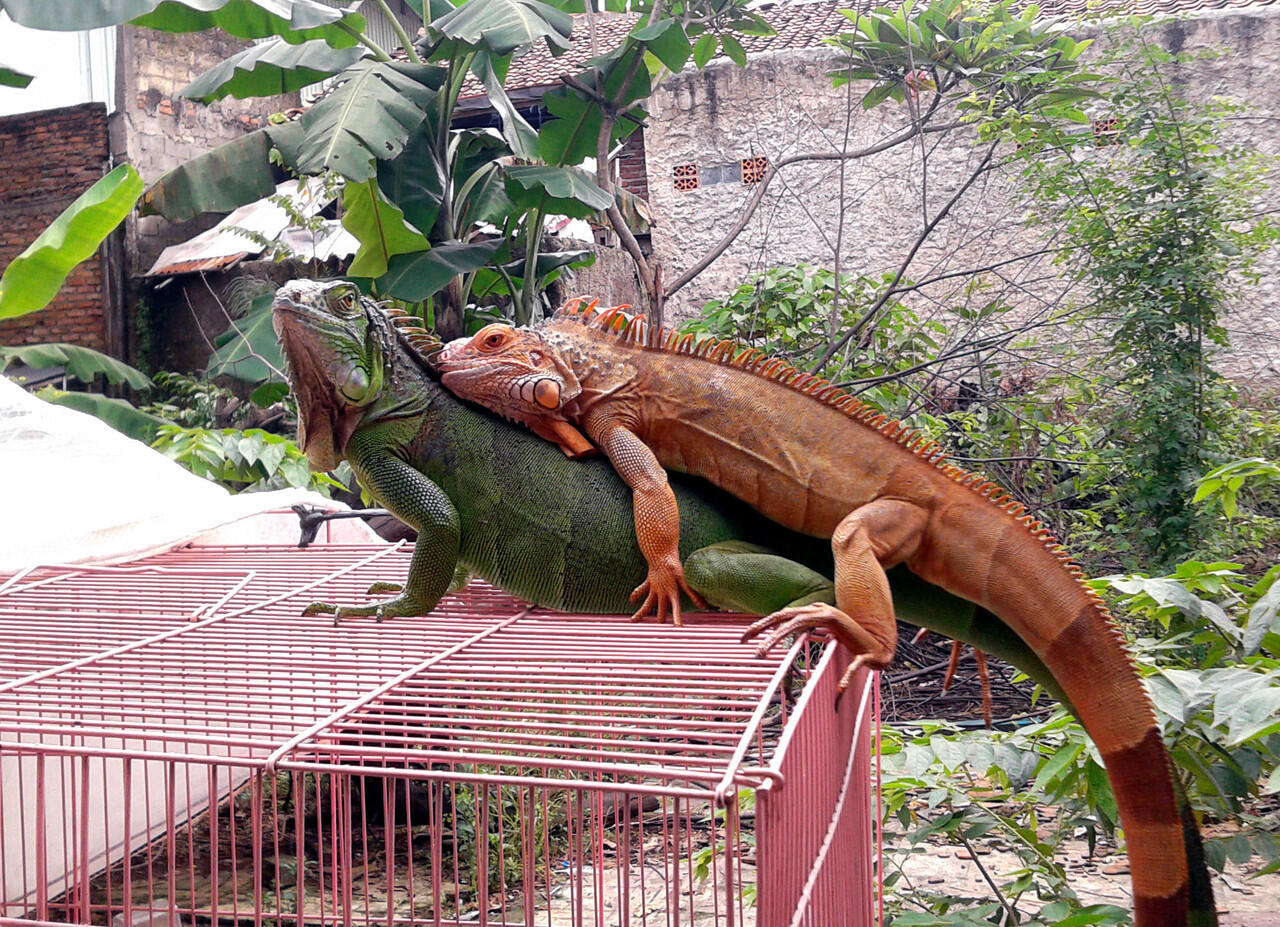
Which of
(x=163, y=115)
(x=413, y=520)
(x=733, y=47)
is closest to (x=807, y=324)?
(x=733, y=47)

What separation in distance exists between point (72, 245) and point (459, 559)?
11.6 ft

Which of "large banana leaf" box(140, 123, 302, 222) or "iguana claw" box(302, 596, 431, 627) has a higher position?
"large banana leaf" box(140, 123, 302, 222)

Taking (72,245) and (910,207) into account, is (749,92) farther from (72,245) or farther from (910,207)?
(72,245)

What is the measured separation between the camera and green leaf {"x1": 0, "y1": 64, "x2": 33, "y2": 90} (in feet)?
20.1

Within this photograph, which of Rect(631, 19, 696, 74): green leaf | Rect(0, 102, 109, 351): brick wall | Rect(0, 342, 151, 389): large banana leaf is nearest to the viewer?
Rect(631, 19, 696, 74): green leaf

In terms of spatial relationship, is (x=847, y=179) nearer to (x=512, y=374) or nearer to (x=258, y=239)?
(x=258, y=239)

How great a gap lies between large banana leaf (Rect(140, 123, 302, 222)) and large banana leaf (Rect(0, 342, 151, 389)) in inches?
99.4

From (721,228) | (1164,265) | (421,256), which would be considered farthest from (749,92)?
(421,256)

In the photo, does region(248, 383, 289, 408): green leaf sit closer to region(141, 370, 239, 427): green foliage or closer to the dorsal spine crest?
region(141, 370, 239, 427): green foliage

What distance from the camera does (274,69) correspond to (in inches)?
223

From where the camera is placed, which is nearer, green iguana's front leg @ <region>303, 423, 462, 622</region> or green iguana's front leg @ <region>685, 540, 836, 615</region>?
green iguana's front leg @ <region>685, 540, 836, 615</region>

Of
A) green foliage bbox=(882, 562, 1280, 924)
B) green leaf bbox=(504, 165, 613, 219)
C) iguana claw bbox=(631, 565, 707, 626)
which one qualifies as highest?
green leaf bbox=(504, 165, 613, 219)

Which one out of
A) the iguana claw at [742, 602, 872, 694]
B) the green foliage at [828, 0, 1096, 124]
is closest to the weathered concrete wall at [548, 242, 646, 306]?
the green foliage at [828, 0, 1096, 124]

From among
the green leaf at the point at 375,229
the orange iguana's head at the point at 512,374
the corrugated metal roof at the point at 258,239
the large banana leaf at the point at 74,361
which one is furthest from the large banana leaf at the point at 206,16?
the large banana leaf at the point at 74,361
